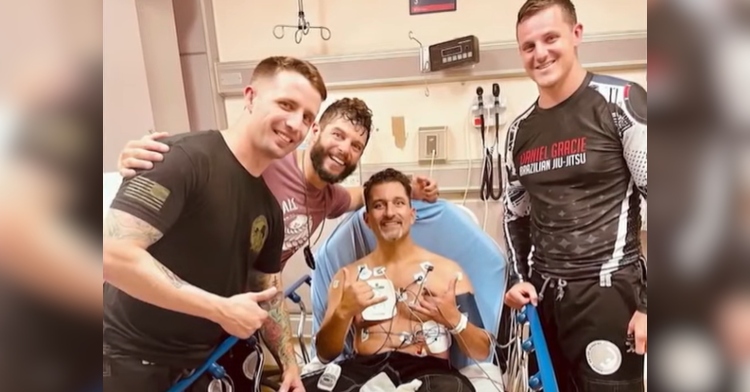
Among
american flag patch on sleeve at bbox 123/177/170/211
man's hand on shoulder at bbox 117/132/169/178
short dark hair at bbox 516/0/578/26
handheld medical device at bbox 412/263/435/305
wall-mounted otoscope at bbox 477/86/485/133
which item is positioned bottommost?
handheld medical device at bbox 412/263/435/305

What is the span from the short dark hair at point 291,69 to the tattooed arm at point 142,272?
0.48 metres

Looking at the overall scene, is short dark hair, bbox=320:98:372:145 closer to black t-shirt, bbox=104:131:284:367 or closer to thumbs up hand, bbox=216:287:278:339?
black t-shirt, bbox=104:131:284:367

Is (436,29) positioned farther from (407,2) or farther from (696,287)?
(696,287)

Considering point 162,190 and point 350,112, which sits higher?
point 350,112

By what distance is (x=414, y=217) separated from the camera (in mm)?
1456

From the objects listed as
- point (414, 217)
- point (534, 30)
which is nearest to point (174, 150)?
point (414, 217)

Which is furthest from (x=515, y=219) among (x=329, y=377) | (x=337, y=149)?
(x=329, y=377)

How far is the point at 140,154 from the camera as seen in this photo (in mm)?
1263

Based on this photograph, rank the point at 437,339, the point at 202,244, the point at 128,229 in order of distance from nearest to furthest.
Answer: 1. the point at 128,229
2. the point at 202,244
3. the point at 437,339

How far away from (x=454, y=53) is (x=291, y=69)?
415 mm

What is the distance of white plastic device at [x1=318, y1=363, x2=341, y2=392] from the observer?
4.70 feet

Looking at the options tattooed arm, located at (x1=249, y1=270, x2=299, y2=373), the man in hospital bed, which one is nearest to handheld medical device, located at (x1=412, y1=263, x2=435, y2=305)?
the man in hospital bed

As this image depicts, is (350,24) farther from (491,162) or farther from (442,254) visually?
(442,254)

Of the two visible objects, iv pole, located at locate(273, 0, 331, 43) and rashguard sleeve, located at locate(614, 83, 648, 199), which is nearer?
rashguard sleeve, located at locate(614, 83, 648, 199)
